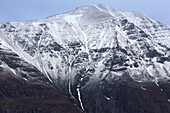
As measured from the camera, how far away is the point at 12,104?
19938 cm

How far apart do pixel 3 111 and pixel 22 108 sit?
12227 millimetres

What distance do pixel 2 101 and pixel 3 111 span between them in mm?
8635

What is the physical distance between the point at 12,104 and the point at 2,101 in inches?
237

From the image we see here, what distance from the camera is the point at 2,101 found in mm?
198625

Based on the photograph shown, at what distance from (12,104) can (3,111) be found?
8.85 metres

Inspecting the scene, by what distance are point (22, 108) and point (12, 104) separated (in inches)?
247

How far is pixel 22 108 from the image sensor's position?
200 m

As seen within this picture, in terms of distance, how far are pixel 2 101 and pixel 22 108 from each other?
12281 millimetres

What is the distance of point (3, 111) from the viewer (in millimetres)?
191750
